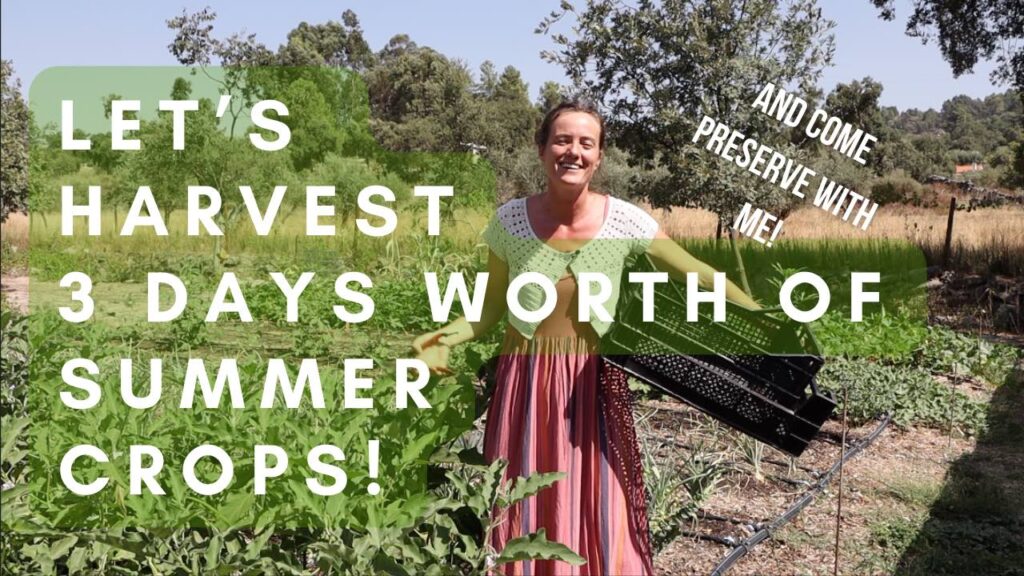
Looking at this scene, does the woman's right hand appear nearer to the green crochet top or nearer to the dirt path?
the green crochet top

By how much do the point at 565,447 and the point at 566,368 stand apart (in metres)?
0.18

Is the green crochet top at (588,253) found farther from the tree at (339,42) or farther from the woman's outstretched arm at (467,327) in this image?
the tree at (339,42)

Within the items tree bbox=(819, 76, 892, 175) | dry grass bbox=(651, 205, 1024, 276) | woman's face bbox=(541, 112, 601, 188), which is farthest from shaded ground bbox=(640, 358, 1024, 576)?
tree bbox=(819, 76, 892, 175)

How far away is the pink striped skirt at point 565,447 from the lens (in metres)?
2.25

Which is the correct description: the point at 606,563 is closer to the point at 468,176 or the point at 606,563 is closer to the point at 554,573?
the point at 554,573

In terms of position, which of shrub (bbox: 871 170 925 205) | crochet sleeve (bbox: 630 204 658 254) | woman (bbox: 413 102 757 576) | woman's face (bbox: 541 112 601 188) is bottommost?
woman (bbox: 413 102 757 576)

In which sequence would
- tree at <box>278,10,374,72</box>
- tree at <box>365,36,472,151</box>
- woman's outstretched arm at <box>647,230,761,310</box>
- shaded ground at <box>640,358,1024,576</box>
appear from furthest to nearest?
tree at <box>278,10,374,72</box> → tree at <box>365,36,472,151</box> → shaded ground at <box>640,358,1024,576</box> → woman's outstretched arm at <box>647,230,761,310</box>

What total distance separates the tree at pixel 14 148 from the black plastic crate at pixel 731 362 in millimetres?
9935

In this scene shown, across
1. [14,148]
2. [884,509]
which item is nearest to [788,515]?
[884,509]

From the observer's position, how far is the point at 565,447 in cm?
224

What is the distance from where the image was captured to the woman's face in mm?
2139

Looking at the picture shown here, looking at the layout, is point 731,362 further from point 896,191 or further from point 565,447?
point 896,191

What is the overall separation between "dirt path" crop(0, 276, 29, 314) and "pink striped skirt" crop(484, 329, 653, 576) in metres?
8.31

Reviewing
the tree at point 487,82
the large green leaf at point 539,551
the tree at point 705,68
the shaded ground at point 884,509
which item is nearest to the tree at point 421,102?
the tree at point 487,82
